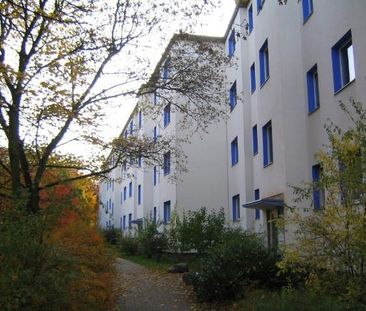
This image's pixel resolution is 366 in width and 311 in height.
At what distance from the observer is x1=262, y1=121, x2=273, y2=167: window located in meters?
19.1

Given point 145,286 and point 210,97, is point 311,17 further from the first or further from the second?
point 145,286

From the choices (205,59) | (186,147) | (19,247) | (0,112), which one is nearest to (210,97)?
(205,59)

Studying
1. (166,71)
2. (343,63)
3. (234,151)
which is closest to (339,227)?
(343,63)

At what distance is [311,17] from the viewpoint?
15055mm

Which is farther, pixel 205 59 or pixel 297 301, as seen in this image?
pixel 205 59

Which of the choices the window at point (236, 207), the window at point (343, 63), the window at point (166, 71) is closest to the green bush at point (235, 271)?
the window at point (343, 63)

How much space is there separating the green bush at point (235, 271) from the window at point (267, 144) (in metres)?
7.48

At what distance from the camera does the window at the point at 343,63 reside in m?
13.0

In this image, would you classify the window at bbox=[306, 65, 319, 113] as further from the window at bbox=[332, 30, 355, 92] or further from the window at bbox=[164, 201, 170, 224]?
the window at bbox=[164, 201, 170, 224]

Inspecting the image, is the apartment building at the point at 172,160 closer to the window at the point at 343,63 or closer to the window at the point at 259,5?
the window at the point at 259,5

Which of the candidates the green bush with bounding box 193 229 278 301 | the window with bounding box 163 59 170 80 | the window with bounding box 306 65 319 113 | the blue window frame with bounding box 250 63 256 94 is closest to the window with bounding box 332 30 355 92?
the window with bounding box 306 65 319 113

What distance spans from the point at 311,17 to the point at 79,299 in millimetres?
10891

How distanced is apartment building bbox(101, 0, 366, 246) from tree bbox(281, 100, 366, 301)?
4.21 feet

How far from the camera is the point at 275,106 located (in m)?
17.4
